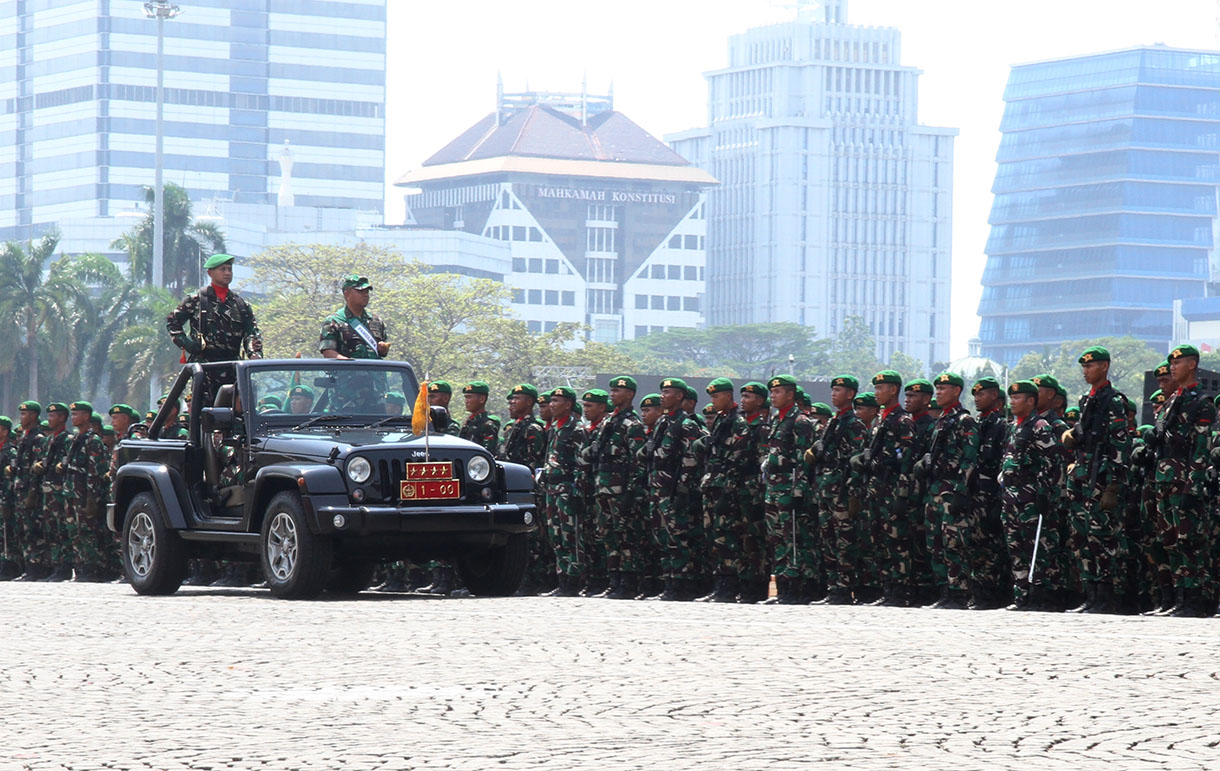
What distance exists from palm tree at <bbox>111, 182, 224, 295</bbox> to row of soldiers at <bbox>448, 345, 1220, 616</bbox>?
5928cm

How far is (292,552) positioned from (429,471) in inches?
42.5

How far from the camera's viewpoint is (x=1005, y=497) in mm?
13836

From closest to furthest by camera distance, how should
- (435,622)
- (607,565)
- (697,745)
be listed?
(697,745) → (435,622) → (607,565)

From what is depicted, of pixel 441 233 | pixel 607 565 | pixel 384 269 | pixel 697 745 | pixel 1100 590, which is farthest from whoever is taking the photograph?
pixel 441 233

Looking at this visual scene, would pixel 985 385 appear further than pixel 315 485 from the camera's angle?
Yes

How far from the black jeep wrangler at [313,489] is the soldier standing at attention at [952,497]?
9.33ft

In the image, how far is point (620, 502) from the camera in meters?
16.2

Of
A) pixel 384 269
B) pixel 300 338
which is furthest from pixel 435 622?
pixel 384 269

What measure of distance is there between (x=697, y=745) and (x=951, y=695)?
1589 mm

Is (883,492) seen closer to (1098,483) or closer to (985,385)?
(985,385)

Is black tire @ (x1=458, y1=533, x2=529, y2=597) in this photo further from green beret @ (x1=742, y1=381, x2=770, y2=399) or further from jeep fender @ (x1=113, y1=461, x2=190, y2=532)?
green beret @ (x1=742, y1=381, x2=770, y2=399)

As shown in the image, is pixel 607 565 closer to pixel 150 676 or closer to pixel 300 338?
pixel 150 676

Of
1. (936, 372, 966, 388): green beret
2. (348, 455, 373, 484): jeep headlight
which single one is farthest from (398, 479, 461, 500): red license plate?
(936, 372, 966, 388): green beret

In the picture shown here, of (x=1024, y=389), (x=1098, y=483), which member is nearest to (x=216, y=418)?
(x=1024, y=389)
